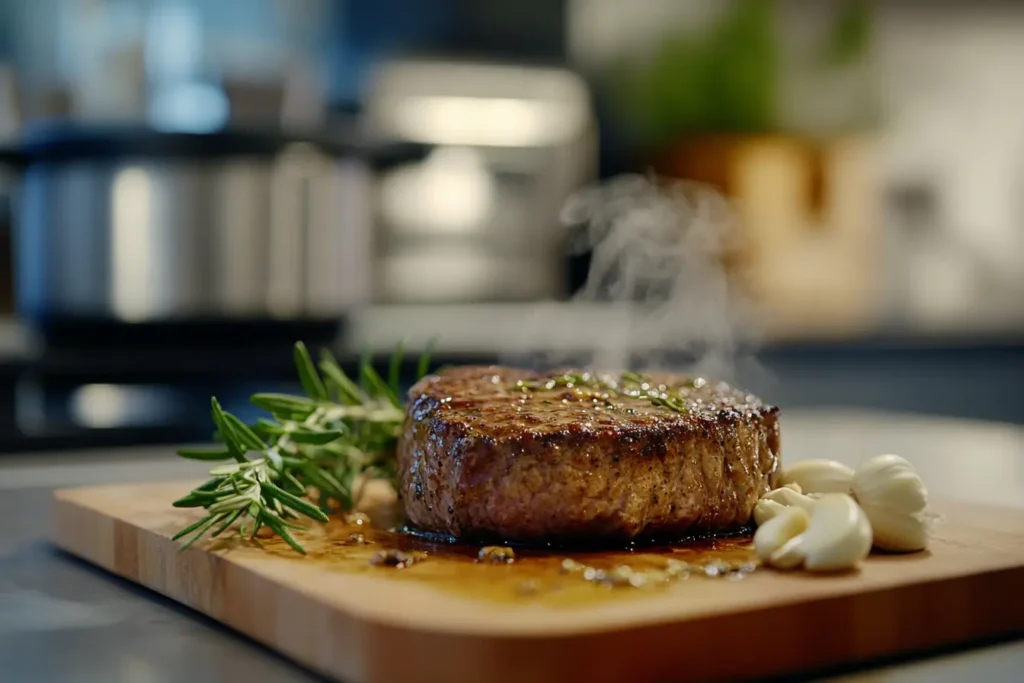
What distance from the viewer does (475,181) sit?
3738 mm

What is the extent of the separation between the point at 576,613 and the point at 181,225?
1973mm

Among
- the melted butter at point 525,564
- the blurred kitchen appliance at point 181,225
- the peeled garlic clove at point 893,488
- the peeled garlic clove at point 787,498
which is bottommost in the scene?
the melted butter at point 525,564

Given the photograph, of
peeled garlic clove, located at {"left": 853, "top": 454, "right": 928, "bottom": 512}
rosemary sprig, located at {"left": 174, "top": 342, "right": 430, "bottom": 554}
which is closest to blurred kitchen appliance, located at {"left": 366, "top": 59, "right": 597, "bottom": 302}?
rosemary sprig, located at {"left": 174, "top": 342, "right": 430, "bottom": 554}

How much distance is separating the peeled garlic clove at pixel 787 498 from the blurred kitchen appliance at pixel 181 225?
1642 millimetres

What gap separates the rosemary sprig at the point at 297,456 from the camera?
936 mm

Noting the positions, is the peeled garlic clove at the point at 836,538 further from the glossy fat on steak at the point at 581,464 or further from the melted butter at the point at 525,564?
the glossy fat on steak at the point at 581,464

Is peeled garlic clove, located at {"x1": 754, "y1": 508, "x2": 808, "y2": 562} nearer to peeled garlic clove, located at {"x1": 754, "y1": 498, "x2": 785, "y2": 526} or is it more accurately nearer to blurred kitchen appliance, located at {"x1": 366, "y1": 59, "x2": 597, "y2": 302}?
peeled garlic clove, located at {"x1": 754, "y1": 498, "x2": 785, "y2": 526}

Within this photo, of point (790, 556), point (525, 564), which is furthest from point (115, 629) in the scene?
point (790, 556)

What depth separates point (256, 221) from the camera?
255 cm

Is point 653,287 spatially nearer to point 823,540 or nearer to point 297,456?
point 297,456

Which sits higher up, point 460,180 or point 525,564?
point 460,180

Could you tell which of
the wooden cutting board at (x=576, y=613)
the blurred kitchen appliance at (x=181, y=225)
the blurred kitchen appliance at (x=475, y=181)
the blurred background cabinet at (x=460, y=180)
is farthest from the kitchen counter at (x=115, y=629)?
the blurred kitchen appliance at (x=475, y=181)

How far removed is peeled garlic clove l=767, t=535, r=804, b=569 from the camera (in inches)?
32.9

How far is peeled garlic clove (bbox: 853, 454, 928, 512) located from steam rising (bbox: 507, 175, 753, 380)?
4.17ft
